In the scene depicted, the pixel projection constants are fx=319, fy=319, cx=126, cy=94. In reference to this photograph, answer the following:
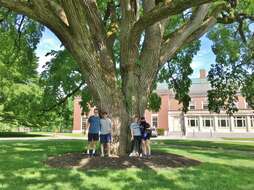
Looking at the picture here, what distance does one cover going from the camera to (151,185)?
7.03 meters

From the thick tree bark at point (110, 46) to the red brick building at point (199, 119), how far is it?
45.6 metres

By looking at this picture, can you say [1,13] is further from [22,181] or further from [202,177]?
[202,177]

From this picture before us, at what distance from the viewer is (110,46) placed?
11.9 m

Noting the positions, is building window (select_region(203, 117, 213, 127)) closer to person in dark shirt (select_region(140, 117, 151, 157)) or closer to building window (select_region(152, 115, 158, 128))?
building window (select_region(152, 115, 158, 128))

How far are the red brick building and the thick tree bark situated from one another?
150 ft

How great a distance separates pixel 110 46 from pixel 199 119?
50482 millimetres

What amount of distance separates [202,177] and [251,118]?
5208 cm

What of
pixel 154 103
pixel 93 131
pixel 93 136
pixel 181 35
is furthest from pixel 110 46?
pixel 154 103

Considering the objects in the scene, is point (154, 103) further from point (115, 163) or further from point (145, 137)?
point (115, 163)


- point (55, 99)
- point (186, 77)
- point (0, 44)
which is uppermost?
point (0, 44)

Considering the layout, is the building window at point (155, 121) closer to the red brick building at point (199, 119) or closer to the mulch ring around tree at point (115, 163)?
the red brick building at point (199, 119)

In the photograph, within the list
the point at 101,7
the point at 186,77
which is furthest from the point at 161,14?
the point at 186,77

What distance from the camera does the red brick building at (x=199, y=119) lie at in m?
56.5

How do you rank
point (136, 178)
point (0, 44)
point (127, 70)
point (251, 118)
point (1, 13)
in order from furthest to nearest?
1. point (251, 118)
2. point (0, 44)
3. point (1, 13)
4. point (127, 70)
5. point (136, 178)
